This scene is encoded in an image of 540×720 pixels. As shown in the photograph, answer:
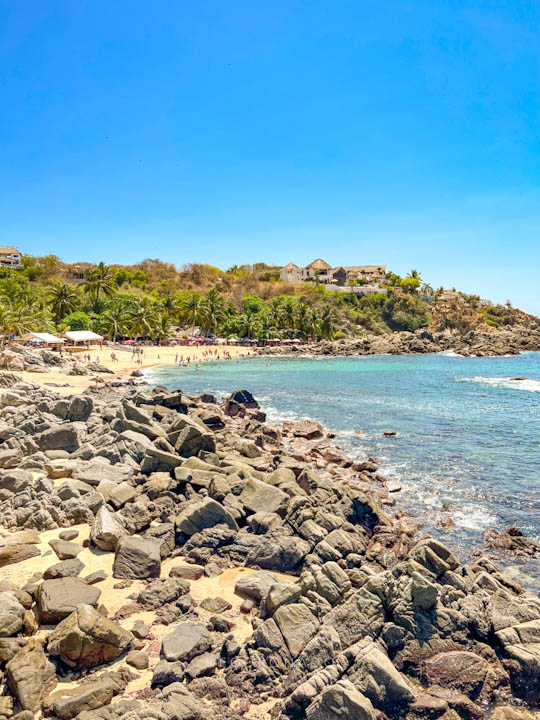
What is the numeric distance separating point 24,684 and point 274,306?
103 m

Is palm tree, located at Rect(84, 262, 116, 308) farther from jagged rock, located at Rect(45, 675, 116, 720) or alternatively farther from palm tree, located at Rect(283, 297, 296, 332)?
jagged rock, located at Rect(45, 675, 116, 720)

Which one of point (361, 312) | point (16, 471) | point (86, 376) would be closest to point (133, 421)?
point (16, 471)

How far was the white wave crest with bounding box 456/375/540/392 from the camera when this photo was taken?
45938 millimetres

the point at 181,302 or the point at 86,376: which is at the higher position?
the point at 181,302

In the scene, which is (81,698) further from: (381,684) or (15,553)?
(15,553)

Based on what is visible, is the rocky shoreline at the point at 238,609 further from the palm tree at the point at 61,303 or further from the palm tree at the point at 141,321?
the palm tree at the point at 61,303

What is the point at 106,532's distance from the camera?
33.4ft

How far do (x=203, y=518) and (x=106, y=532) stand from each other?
87.6 inches

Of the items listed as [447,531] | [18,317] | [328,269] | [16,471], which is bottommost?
[447,531]

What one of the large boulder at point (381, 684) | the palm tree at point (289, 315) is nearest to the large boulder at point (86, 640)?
the large boulder at point (381, 684)

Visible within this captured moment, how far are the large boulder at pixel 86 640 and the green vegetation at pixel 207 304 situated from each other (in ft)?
163

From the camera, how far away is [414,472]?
1870 cm

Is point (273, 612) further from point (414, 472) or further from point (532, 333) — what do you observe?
point (532, 333)

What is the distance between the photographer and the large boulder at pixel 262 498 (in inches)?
476
